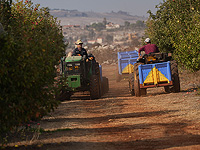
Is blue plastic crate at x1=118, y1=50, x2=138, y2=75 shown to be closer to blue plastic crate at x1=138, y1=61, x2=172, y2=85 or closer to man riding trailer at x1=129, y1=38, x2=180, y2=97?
man riding trailer at x1=129, y1=38, x2=180, y2=97

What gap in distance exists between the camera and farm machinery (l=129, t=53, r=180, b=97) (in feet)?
53.3

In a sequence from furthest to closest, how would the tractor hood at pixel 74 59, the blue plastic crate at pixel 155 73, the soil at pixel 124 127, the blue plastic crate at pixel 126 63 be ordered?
1. the blue plastic crate at pixel 126 63
2. the tractor hood at pixel 74 59
3. the blue plastic crate at pixel 155 73
4. the soil at pixel 124 127

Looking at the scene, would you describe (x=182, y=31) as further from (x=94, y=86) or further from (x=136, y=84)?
(x=94, y=86)

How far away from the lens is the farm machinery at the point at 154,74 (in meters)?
16.2

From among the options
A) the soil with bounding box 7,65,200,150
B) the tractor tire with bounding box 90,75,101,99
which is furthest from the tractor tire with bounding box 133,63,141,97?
the tractor tire with bounding box 90,75,101,99

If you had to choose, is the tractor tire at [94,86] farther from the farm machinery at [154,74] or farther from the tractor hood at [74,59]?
the farm machinery at [154,74]

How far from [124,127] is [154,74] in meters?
6.65

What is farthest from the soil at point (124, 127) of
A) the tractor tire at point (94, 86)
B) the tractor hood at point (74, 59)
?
the tractor hood at point (74, 59)

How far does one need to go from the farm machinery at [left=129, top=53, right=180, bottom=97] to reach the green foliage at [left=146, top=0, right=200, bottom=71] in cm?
152

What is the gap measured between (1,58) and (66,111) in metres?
6.87

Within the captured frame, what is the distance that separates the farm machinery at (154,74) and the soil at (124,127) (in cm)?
120

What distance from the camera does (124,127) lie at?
9898 mm

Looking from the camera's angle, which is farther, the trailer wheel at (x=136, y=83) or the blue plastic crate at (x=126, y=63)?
the blue plastic crate at (x=126, y=63)

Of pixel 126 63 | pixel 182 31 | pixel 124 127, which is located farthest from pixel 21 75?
pixel 126 63
